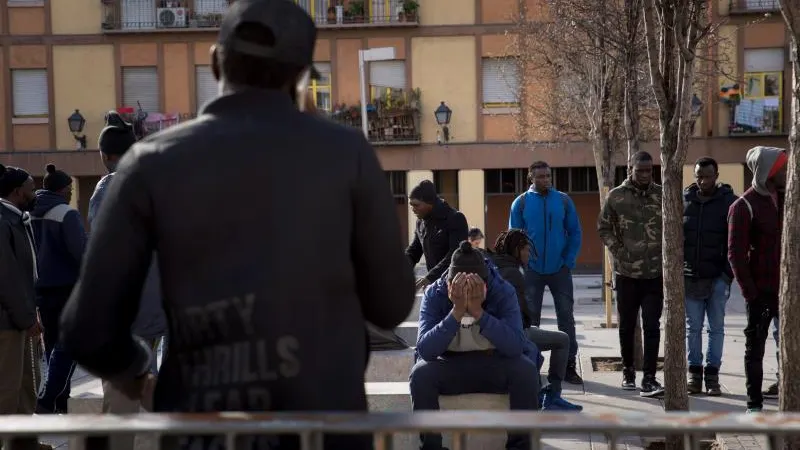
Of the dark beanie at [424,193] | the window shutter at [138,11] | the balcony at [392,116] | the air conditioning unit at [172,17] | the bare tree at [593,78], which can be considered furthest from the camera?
the window shutter at [138,11]

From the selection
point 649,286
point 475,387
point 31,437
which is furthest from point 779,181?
point 31,437

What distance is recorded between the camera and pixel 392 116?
3503 cm

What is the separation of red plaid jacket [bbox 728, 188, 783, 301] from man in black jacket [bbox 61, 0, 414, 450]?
615 centimetres

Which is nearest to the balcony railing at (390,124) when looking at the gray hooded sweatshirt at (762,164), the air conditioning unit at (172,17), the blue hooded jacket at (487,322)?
the air conditioning unit at (172,17)

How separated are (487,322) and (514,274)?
205cm

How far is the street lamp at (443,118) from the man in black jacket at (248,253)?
103 feet

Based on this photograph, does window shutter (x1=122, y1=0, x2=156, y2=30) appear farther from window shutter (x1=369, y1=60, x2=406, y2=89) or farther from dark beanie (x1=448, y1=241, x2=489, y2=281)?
dark beanie (x1=448, y1=241, x2=489, y2=281)

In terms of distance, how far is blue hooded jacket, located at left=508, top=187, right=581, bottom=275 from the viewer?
33.9ft

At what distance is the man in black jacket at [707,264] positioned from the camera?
9.43m

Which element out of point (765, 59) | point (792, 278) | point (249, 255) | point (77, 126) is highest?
point (765, 59)

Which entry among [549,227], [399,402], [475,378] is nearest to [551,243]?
[549,227]

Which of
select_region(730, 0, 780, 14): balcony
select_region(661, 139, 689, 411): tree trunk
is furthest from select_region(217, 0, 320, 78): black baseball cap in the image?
select_region(730, 0, 780, 14): balcony

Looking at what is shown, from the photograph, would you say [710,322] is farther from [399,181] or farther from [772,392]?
[399,181]

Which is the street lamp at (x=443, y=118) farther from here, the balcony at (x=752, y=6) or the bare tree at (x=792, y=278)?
the bare tree at (x=792, y=278)
